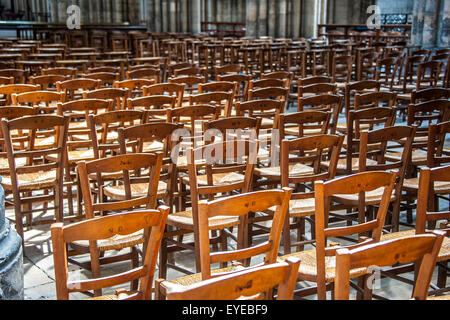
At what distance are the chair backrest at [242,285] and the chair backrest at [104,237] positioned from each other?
61 cm

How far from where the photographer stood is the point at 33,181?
468 centimetres

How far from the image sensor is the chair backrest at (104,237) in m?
2.31

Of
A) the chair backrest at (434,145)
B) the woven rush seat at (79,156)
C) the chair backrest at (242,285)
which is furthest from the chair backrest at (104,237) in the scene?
the woven rush seat at (79,156)

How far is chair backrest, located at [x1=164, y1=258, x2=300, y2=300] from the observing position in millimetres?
1737

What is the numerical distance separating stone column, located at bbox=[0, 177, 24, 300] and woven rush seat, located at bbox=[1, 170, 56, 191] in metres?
1.41

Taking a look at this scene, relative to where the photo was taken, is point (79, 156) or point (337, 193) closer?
point (337, 193)

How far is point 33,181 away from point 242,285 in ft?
10.7

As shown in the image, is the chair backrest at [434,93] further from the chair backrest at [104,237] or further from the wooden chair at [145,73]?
the chair backrest at [104,237]

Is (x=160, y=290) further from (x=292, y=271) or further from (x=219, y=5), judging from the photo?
(x=219, y=5)

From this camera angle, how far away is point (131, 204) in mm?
3586

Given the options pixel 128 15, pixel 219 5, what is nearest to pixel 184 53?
pixel 128 15

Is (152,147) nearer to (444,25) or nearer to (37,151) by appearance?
(37,151)

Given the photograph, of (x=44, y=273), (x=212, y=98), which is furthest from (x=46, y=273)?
(x=212, y=98)
